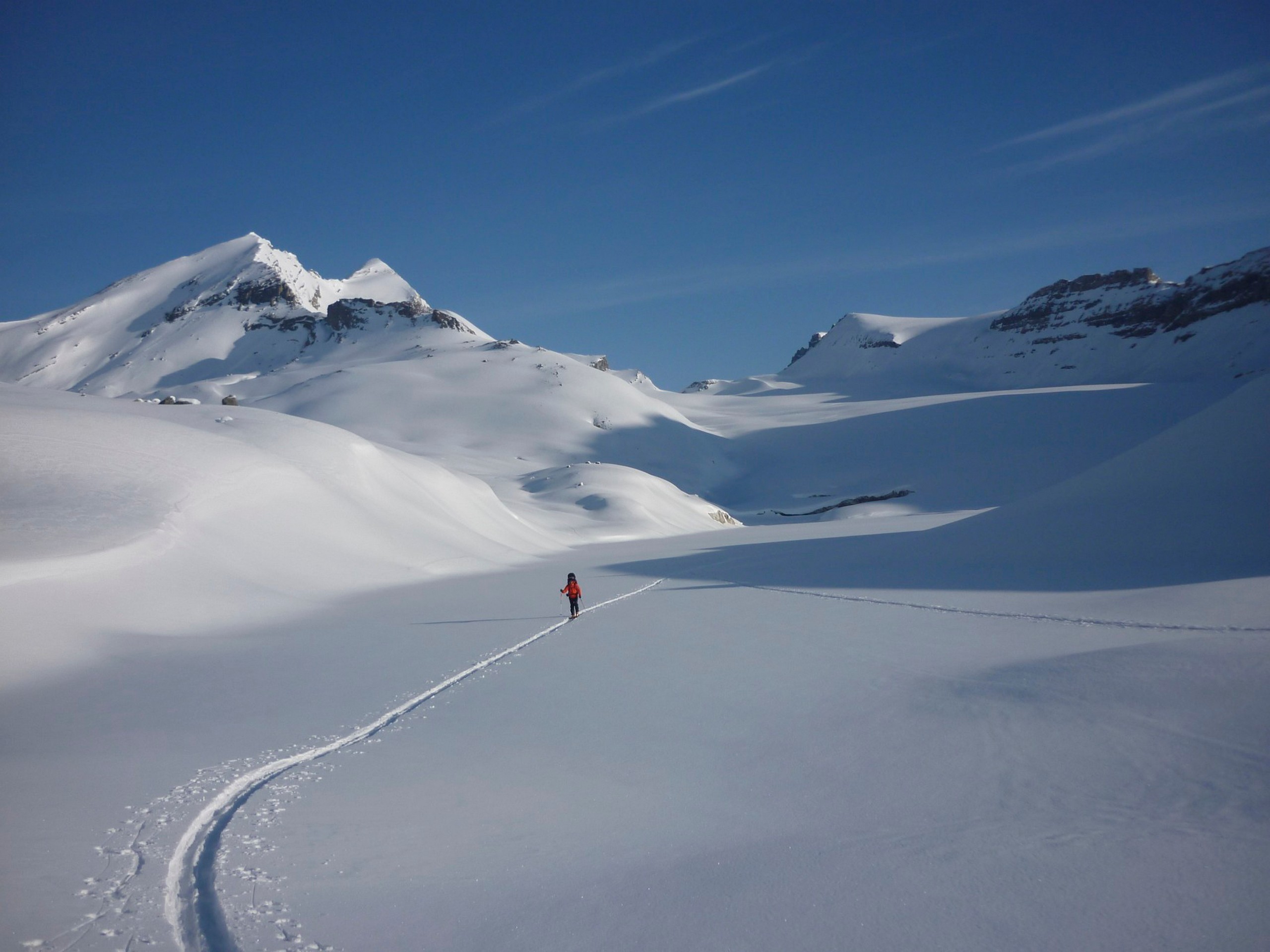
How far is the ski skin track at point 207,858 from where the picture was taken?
13.5 feet

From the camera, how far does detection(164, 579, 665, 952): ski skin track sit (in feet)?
13.5

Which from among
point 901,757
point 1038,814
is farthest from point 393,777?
point 1038,814

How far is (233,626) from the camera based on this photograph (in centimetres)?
1512

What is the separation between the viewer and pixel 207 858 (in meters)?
4.99

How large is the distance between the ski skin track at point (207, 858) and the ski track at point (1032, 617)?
405 inches

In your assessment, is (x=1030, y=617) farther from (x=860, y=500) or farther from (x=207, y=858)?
(x=860, y=500)

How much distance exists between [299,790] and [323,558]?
56.9 ft

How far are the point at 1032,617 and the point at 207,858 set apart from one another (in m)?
12.7

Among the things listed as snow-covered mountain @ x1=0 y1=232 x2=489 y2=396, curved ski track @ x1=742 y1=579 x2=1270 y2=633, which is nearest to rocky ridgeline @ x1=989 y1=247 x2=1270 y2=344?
snow-covered mountain @ x1=0 y1=232 x2=489 y2=396

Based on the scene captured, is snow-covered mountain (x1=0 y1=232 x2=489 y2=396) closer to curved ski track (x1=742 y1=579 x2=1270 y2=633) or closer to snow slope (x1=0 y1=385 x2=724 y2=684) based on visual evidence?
snow slope (x1=0 y1=385 x2=724 y2=684)

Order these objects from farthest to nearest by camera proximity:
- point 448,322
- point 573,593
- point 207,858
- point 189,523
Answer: point 448,322 < point 189,523 < point 573,593 < point 207,858

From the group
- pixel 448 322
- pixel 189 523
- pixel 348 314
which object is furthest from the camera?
pixel 348 314

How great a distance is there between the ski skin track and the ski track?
10.3m

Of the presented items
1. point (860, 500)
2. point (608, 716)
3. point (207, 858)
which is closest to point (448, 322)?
point (860, 500)
